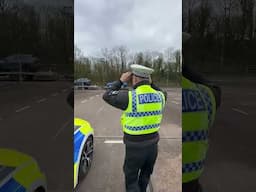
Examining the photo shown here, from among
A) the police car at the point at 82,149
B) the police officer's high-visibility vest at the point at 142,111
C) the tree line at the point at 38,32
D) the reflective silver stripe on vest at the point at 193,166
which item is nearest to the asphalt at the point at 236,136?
the reflective silver stripe on vest at the point at 193,166

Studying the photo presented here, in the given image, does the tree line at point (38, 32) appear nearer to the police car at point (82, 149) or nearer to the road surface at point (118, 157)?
the road surface at point (118, 157)

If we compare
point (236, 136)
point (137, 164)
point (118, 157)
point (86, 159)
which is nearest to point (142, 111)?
point (137, 164)

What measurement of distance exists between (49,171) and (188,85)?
2.85ft

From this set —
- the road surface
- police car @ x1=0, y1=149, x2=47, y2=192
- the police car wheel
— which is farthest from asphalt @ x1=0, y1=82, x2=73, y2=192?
the police car wheel

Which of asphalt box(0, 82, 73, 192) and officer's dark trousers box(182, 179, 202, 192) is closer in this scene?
asphalt box(0, 82, 73, 192)

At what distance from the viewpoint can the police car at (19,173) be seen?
3.64ft

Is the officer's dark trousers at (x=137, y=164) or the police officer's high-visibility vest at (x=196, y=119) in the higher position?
the police officer's high-visibility vest at (x=196, y=119)

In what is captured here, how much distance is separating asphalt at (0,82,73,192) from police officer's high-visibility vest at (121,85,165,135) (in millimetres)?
622

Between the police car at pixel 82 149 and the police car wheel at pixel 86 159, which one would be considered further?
the police car wheel at pixel 86 159

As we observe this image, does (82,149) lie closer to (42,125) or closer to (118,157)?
(118,157)

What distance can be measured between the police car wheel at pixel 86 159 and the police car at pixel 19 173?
1.36m

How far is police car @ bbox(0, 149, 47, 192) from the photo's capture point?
111 centimetres

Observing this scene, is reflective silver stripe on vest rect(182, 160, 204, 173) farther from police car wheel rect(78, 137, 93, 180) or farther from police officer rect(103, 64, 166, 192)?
police car wheel rect(78, 137, 93, 180)

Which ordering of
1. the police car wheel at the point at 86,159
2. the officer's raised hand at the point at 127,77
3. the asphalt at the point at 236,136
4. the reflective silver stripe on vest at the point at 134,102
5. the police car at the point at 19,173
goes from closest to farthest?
the police car at the point at 19,173 → the asphalt at the point at 236,136 → the reflective silver stripe on vest at the point at 134,102 → the officer's raised hand at the point at 127,77 → the police car wheel at the point at 86,159
